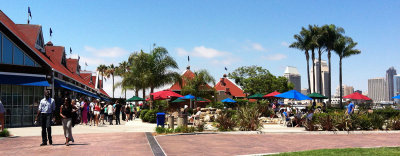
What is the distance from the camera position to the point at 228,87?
6950 cm

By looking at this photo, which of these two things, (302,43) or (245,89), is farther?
(245,89)

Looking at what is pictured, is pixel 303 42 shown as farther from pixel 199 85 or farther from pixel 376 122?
pixel 376 122

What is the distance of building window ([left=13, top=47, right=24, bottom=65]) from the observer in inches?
926

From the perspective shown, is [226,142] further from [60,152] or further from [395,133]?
[395,133]

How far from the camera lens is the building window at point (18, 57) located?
23.5 meters

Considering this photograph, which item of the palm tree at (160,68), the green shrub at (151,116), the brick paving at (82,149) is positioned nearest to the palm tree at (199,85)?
the palm tree at (160,68)

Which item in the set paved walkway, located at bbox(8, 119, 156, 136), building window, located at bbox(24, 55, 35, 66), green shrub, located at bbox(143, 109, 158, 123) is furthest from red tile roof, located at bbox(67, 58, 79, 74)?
paved walkway, located at bbox(8, 119, 156, 136)

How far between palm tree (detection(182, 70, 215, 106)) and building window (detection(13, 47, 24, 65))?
22.3 m

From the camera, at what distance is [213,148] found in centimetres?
1162

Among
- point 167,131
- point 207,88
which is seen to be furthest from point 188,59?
point 167,131

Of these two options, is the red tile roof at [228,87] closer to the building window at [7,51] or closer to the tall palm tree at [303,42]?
the tall palm tree at [303,42]

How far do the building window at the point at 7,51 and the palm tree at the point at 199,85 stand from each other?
23128 millimetres

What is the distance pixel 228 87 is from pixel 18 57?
48.7 metres

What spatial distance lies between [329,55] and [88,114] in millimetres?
43869
